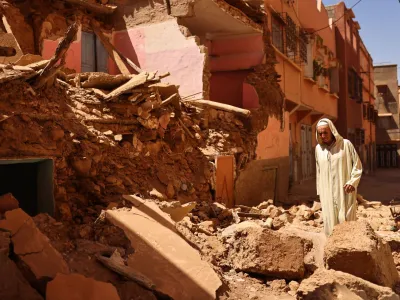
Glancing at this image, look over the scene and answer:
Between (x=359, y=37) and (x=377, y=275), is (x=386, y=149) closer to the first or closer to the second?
(x=359, y=37)

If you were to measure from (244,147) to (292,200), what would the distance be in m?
3.20

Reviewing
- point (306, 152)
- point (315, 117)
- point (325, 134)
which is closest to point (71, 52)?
point (325, 134)

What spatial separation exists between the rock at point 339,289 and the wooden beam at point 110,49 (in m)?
6.78

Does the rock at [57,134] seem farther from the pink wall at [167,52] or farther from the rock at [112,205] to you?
the pink wall at [167,52]

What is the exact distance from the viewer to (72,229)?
15.1 feet

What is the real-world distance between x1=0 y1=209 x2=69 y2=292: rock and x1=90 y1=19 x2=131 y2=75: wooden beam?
6067 millimetres

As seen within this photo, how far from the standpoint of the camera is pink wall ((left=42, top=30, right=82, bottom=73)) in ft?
30.8

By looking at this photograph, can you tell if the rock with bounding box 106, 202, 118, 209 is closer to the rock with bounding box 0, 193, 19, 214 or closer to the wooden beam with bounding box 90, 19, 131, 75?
the rock with bounding box 0, 193, 19, 214

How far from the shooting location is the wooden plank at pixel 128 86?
6297mm

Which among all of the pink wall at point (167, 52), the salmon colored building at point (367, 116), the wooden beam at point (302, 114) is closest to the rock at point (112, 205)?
the pink wall at point (167, 52)

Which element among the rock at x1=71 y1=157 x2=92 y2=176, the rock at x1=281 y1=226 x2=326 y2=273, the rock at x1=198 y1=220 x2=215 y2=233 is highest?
the rock at x1=71 y1=157 x2=92 y2=176

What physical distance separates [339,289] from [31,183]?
3935mm

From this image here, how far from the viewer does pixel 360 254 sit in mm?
3996

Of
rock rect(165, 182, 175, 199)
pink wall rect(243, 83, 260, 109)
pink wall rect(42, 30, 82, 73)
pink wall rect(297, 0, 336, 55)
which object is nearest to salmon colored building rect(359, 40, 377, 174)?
pink wall rect(297, 0, 336, 55)
